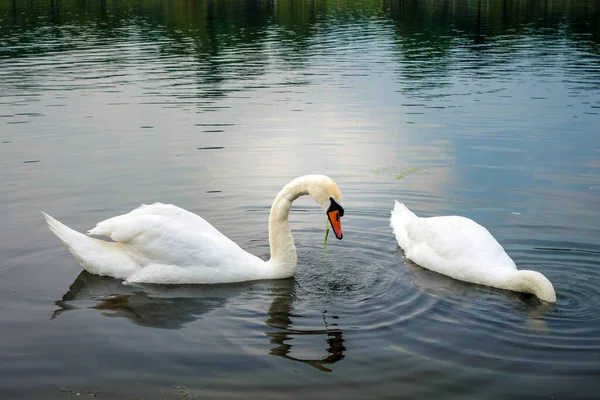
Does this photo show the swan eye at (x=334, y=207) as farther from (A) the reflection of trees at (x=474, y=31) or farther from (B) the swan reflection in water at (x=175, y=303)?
(A) the reflection of trees at (x=474, y=31)

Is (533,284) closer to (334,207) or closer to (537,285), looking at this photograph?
(537,285)

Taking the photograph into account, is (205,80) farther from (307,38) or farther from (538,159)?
(307,38)

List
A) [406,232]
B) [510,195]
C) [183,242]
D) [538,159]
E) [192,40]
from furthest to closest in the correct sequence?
[192,40] → [538,159] → [510,195] → [406,232] → [183,242]

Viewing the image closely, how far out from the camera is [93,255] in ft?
38.7

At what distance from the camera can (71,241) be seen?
1177 cm

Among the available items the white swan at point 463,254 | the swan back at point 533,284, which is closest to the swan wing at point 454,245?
the white swan at point 463,254

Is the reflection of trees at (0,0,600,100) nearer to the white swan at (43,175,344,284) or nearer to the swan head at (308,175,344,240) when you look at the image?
the white swan at (43,175,344,284)

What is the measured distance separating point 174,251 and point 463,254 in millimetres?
4079

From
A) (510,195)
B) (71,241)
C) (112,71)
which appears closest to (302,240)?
(71,241)

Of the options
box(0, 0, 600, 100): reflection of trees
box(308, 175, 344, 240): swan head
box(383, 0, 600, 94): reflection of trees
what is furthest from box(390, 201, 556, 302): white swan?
box(383, 0, 600, 94): reflection of trees

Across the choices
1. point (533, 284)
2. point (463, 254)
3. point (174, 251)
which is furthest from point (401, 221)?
point (174, 251)

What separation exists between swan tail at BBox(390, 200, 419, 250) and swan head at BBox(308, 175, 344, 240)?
2240 millimetres

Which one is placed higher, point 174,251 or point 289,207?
point 289,207

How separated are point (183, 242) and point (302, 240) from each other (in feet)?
8.00
